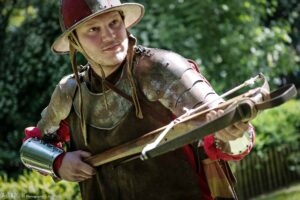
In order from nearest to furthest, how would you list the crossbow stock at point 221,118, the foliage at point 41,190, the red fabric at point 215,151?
the crossbow stock at point 221,118, the red fabric at point 215,151, the foliage at point 41,190

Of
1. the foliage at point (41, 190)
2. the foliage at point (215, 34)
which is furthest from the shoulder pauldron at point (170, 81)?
the foliage at point (215, 34)

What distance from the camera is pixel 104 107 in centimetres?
271

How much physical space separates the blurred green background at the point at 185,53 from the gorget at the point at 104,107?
4063mm

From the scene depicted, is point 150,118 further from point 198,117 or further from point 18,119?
point 18,119

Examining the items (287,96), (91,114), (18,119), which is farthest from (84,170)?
(18,119)

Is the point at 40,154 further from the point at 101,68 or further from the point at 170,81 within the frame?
the point at 170,81

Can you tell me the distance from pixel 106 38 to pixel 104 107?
0.35 meters

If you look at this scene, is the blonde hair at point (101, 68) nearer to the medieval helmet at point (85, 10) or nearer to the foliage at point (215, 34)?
the medieval helmet at point (85, 10)

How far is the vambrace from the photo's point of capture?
2.98 meters

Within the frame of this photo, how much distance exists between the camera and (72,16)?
263 cm

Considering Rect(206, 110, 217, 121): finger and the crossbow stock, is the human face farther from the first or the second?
Rect(206, 110, 217, 121): finger

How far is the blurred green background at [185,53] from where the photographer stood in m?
7.03

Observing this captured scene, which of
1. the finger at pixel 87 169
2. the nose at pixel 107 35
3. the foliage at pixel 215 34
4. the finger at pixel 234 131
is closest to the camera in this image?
the finger at pixel 234 131

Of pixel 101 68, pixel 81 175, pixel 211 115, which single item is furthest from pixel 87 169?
pixel 211 115
